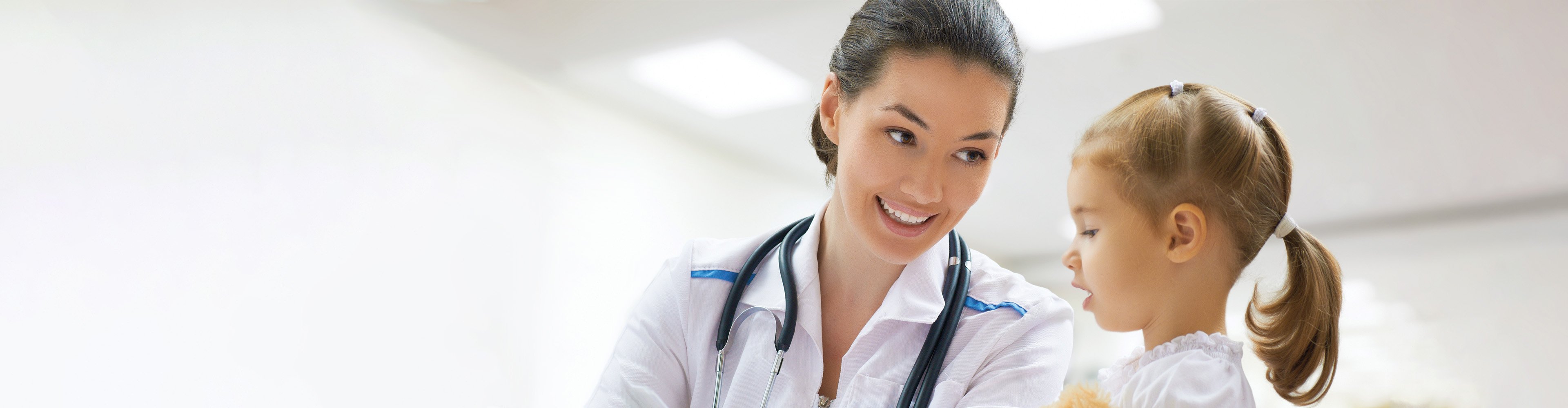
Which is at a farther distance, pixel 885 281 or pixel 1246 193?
pixel 885 281

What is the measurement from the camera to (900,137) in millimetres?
1345

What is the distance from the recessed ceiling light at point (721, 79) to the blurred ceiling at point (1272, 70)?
3.8 inches

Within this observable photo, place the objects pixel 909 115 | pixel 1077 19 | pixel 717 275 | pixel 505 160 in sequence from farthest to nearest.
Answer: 1. pixel 505 160
2. pixel 1077 19
3. pixel 717 275
4. pixel 909 115

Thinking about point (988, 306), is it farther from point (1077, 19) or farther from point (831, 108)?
point (1077, 19)

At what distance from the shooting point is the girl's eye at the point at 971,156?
1.35 metres

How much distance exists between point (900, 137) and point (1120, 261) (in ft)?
1.32

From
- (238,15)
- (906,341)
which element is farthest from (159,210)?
(906,341)

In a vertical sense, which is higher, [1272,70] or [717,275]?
[1272,70]

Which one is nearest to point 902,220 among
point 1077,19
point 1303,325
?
point 1303,325

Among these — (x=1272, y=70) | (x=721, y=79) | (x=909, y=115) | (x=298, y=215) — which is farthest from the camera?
(x=721, y=79)

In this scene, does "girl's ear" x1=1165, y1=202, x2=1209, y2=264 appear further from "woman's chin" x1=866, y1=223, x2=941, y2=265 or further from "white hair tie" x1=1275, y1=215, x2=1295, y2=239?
"woman's chin" x1=866, y1=223, x2=941, y2=265

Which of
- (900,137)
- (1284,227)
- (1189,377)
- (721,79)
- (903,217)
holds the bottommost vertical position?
(1189,377)

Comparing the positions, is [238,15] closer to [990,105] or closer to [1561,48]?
[990,105]

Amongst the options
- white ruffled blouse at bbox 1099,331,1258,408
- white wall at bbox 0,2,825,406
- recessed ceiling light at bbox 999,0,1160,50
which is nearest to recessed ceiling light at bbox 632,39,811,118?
white wall at bbox 0,2,825,406
